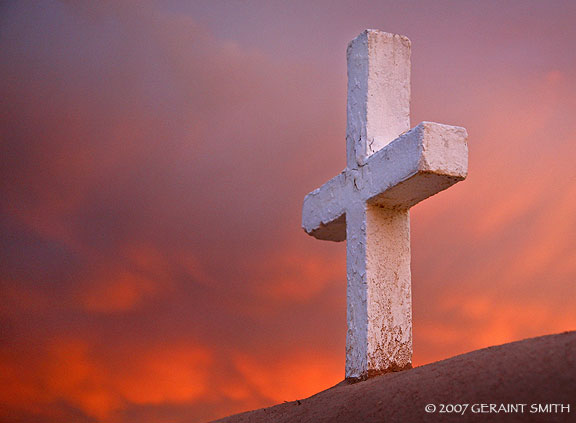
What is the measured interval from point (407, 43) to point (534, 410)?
3.82m

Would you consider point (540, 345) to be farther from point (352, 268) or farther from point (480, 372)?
point (352, 268)

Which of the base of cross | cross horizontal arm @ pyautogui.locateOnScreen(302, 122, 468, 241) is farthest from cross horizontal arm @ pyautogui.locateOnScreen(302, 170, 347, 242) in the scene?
the base of cross

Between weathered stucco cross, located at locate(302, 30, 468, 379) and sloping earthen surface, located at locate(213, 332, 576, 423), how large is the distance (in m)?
0.92

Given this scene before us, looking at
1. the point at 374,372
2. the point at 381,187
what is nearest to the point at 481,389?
the point at 374,372

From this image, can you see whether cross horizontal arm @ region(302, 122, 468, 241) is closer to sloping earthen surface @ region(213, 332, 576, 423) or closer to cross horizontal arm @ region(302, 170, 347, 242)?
cross horizontal arm @ region(302, 170, 347, 242)

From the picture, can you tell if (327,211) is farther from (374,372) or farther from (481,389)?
(481,389)

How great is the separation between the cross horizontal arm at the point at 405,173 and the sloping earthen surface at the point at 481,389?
1415 mm

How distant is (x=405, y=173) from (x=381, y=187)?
35 centimetres

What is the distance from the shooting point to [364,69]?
19.6 feet

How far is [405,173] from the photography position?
16.8ft

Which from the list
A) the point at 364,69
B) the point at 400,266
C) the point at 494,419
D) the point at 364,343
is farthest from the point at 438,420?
the point at 364,69

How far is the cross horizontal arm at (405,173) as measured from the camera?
4.99 m

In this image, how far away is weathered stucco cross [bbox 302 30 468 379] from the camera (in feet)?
16.6

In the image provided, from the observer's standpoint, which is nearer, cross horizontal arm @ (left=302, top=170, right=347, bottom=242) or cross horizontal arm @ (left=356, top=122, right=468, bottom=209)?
cross horizontal arm @ (left=356, top=122, right=468, bottom=209)
